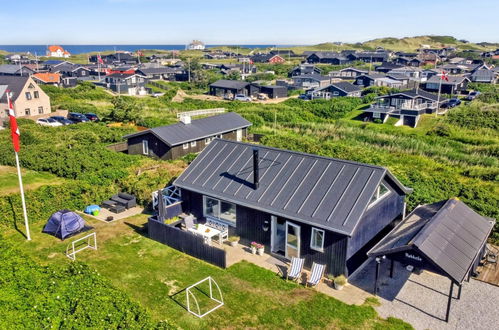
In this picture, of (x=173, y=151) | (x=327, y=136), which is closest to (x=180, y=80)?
(x=327, y=136)

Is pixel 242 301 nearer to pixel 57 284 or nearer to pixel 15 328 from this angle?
pixel 57 284

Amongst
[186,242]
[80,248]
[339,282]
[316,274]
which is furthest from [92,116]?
[339,282]

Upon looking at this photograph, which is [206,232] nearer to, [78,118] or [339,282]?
[339,282]

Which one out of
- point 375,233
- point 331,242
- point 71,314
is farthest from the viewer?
point 375,233

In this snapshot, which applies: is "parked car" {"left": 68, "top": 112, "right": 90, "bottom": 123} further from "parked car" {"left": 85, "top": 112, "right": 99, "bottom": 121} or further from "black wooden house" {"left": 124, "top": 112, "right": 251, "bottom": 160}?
"black wooden house" {"left": 124, "top": 112, "right": 251, "bottom": 160}

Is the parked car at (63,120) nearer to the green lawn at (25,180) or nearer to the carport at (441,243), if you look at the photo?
the green lawn at (25,180)

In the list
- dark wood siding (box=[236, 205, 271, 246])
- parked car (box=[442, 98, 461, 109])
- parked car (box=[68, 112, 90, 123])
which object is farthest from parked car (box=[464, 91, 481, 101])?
dark wood siding (box=[236, 205, 271, 246])

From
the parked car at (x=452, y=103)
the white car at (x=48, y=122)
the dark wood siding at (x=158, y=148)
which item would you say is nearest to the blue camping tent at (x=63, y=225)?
the dark wood siding at (x=158, y=148)
